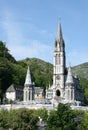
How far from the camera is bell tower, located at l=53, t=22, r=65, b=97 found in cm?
13388

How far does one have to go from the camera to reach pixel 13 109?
365ft

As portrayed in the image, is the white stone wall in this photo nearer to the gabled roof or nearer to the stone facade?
the gabled roof

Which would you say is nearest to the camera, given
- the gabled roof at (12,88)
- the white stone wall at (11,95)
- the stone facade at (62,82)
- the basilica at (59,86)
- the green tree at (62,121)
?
the green tree at (62,121)

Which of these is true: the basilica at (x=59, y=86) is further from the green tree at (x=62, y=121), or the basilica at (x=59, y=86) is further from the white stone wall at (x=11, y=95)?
the green tree at (x=62, y=121)

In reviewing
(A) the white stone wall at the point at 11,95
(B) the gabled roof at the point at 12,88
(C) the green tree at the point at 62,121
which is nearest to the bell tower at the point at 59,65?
(B) the gabled roof at the point at 12,88

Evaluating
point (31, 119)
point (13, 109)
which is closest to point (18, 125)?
point (31, 119)

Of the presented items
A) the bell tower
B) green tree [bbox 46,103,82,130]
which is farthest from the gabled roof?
green tree [bbox 46,103,82,130]

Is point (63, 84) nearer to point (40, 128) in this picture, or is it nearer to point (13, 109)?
point (13, 109)

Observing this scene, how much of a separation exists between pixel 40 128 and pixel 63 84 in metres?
41.1

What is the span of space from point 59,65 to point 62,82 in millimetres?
4973

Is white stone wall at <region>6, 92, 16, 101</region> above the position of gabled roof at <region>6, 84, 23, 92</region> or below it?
below

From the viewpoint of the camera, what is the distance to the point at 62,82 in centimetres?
13388

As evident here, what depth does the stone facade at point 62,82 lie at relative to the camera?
129 m

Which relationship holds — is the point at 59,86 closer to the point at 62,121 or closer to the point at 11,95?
the point at 11,95
